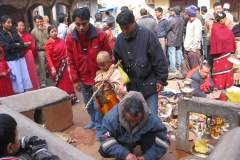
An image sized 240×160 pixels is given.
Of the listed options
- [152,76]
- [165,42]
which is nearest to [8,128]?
[152,76]

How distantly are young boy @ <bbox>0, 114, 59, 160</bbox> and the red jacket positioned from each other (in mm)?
2071

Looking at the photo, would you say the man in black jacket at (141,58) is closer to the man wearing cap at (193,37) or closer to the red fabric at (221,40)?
the red fabric at (221,40)

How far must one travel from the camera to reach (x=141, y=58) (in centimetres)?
406

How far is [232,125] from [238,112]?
0.16 metres

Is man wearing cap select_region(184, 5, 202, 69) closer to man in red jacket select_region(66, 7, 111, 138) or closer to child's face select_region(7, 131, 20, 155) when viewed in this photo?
man in red jacket select_region(66, 7, 111, 138)

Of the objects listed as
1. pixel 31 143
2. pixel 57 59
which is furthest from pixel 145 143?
pixel 57 59

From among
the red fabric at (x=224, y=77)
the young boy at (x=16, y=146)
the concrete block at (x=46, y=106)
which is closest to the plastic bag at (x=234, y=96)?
the red fabric at (x=224, y=77)

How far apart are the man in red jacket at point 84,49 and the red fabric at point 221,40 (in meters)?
3.02

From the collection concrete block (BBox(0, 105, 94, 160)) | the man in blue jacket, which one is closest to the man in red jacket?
the man in blue jacket

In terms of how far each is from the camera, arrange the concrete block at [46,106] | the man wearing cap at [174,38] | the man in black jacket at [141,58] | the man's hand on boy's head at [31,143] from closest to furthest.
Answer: the man's hand on boy's head at [31,143] < the man in black jacket at [141,58] < the concrete block at [46,106] < the man wearing cap at [174,38]

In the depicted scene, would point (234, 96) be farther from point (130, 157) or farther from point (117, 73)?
point (130, 157)

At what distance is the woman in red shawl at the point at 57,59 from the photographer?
665 cm

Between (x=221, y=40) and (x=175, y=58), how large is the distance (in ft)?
8.01

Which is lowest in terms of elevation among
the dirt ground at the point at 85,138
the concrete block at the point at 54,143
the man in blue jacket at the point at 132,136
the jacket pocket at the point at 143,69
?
the dirt ground at the point at 85,138
